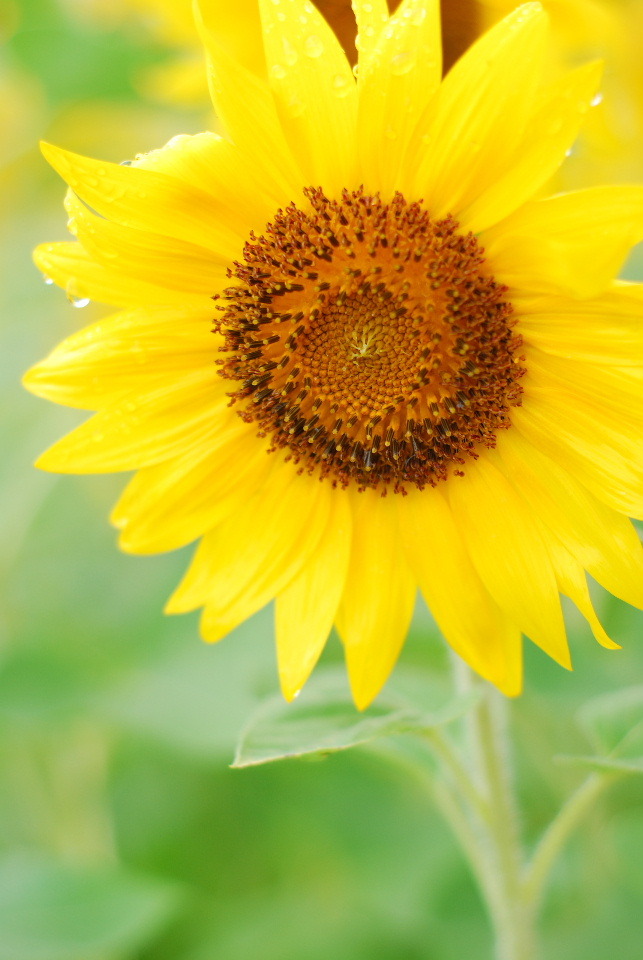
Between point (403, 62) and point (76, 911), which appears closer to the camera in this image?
point (403, 62)

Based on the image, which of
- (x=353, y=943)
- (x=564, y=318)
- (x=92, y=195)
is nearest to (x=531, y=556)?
(x=564, y=318)

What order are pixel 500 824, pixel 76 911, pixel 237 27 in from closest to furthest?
pixel 500 824 → pixel 237 27 → pixel 76 911

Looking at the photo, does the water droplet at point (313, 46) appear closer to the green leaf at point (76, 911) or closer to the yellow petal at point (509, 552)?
the yellow petal at point (509, 552)

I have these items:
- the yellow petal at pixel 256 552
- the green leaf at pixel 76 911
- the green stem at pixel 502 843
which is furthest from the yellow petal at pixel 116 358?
the green leaf at pixel 76 911

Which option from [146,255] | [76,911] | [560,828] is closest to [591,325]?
[146,255]

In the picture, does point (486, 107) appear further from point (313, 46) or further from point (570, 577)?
point (570, 577)

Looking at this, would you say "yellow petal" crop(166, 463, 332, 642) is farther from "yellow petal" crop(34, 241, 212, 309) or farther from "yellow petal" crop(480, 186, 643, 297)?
"yellow petal" crop(480, 186, 643, 297)

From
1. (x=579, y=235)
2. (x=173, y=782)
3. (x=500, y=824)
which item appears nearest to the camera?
(x=579, y=235)
